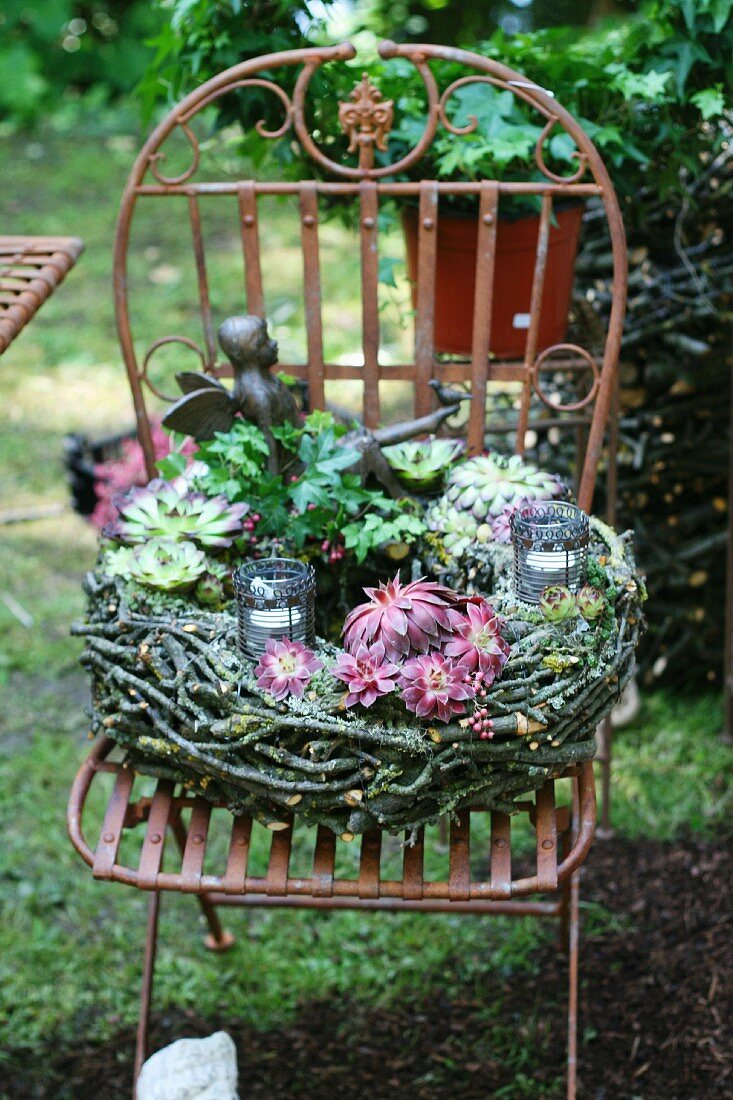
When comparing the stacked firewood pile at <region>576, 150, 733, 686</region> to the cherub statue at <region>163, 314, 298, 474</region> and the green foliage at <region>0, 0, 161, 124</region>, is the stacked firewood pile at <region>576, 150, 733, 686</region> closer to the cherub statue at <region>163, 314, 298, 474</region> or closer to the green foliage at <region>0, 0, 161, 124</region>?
the cherub statue at <region>163, 314, 298, 474</region>

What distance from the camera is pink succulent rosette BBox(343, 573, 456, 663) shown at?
5.32 feet

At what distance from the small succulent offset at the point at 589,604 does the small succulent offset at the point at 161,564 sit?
58 cm

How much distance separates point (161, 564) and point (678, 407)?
1.70m

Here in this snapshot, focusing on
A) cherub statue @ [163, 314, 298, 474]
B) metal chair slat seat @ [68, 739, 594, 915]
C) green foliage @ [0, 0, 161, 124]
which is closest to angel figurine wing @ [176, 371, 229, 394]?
cherub statue @ [163, 314, 298, 474]

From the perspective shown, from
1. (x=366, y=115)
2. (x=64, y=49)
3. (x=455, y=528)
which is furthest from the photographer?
(x=64, y=49)

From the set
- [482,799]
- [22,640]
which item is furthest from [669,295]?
[22,640]

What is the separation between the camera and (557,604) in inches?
66.9

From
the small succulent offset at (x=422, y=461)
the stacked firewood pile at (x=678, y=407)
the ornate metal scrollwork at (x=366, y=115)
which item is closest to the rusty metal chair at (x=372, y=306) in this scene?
the ornate metal scrollwork at (x=366, y=115)

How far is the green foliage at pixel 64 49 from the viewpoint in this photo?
23.2 ft

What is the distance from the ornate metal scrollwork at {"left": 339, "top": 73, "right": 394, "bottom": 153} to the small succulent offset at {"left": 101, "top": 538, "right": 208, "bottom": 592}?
0.76 metres

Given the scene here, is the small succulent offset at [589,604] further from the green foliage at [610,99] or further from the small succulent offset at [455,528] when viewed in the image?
the green foliage at [610,99]

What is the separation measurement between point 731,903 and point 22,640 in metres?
2.25

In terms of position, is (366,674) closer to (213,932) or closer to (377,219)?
(377,219)

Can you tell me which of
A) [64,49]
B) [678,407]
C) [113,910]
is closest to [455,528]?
[678,407]
